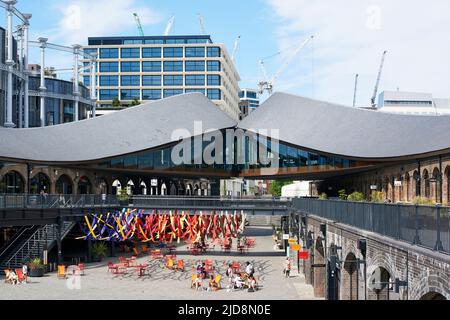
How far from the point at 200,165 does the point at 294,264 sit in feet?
68.3

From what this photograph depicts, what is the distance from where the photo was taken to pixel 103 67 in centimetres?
13000

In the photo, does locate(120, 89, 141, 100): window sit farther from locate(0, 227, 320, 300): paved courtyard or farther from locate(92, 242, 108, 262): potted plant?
locate(0, 227, 320, 300): paved courtyard

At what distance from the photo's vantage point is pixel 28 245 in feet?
132

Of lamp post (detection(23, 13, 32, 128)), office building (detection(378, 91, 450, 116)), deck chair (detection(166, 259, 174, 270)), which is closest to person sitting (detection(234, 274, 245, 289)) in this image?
deck chair (detection(166, 259, 174, 270))

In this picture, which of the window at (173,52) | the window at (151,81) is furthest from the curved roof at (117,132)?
the window at (173,52)

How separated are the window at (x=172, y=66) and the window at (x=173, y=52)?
1392 millimetres

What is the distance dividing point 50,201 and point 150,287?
35.2ft

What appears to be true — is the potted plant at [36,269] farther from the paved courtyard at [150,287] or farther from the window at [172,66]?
the window at [172,66]

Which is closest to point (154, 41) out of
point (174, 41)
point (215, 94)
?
point (174, 41)

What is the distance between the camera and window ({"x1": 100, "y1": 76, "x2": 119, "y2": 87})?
423 feet

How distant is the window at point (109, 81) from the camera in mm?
129000

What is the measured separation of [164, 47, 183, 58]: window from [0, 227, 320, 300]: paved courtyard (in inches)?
3478
